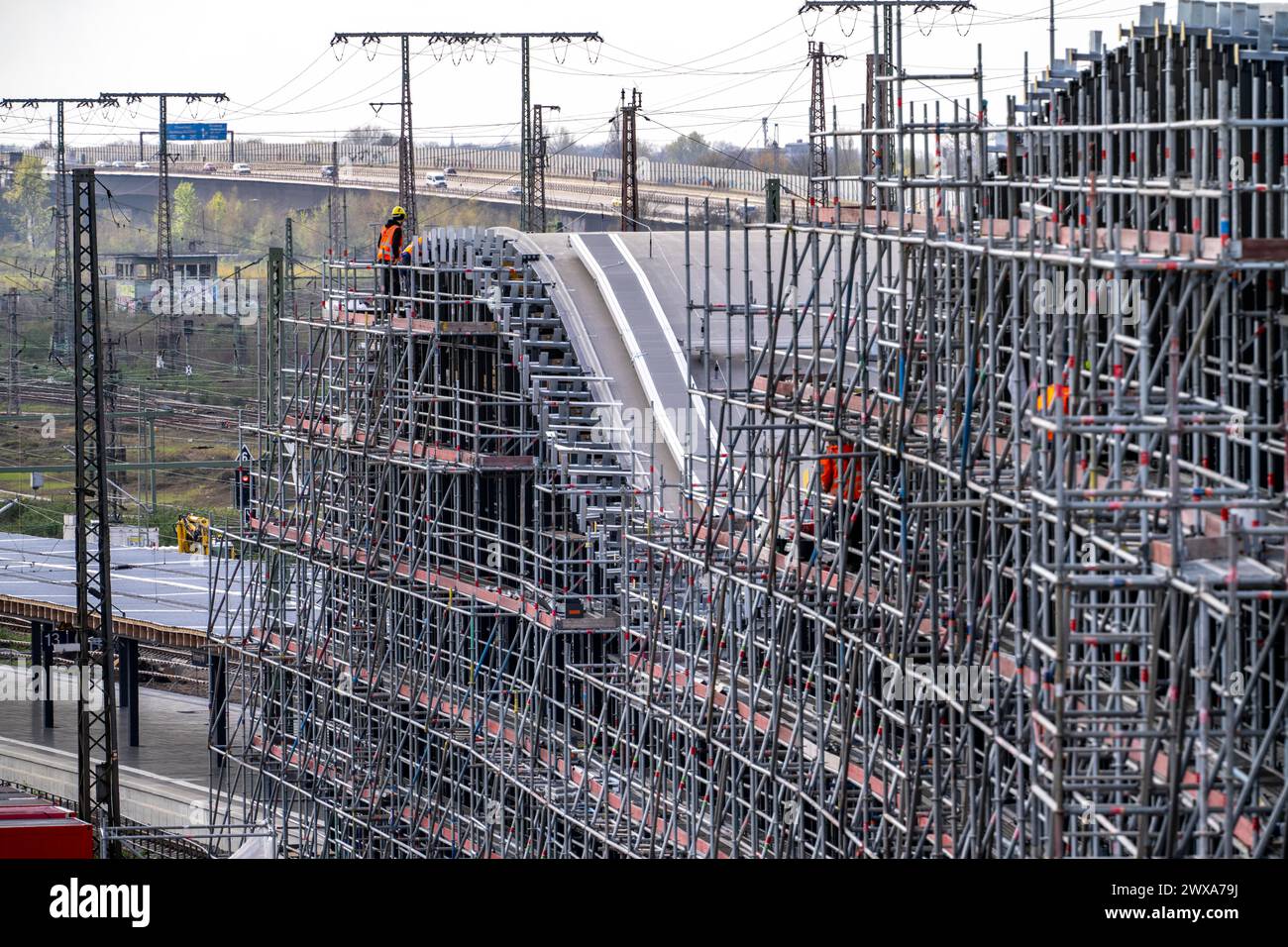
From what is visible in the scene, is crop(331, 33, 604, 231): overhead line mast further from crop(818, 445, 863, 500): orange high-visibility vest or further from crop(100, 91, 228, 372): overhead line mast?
crop(818, 445, 863, 500): orange high-visibility vest

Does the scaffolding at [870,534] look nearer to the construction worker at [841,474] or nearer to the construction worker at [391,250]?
the construction worker at [841,474]

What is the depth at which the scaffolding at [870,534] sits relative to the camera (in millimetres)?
19375

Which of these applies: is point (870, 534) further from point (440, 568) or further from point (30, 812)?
point (440, 568)

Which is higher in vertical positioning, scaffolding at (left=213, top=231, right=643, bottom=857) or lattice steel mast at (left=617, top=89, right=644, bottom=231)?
lattice steel mast at (left=617, top=89, right=644, bottom=231)

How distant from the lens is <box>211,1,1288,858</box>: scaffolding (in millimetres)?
19375

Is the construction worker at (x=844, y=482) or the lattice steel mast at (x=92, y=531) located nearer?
the construction worker at (x=844, y=482)

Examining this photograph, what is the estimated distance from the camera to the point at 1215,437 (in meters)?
21.5

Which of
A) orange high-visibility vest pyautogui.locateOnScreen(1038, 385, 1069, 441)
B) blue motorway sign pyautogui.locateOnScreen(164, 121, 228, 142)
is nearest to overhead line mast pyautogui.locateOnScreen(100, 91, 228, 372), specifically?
blue motorway sign pyautogui.locateOnScreen(164, 121, 228, 142)

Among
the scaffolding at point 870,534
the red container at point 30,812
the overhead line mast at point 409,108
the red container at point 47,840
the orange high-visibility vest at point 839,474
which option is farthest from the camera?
the overhead line mast at point 409,108

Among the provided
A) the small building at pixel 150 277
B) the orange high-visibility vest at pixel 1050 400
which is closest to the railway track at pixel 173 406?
the small building at pixel 150 277

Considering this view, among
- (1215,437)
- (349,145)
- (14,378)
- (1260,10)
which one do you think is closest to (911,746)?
(1215,437)

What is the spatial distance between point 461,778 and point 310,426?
735cm

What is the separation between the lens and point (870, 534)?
89.9 ft
